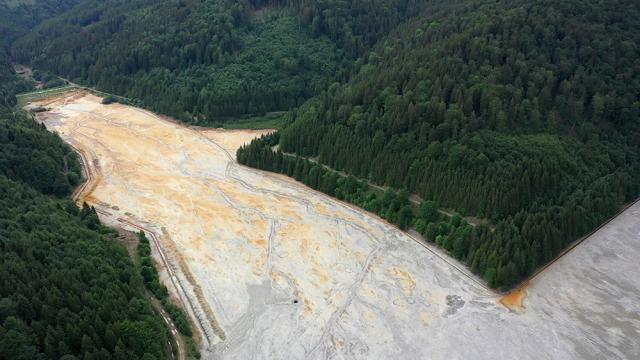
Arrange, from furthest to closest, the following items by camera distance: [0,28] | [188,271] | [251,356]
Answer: [0,28], [188,271], [251,356]

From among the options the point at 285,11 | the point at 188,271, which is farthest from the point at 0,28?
the point at 188,271

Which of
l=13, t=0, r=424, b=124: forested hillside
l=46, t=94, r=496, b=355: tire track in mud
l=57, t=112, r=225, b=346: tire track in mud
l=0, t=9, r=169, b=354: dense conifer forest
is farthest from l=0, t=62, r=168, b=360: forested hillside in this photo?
l=13, t=0, r=424, b=124: forested hillside

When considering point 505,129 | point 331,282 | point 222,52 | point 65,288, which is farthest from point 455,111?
point 222,52

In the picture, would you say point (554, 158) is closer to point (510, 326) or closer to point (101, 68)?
point (510, 326)

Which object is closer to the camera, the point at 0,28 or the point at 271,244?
the point at 271,244

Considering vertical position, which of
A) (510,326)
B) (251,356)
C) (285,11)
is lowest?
(251,356)

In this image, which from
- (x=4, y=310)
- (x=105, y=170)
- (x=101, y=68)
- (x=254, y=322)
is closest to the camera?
(x=4, y=310)

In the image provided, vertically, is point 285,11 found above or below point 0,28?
above

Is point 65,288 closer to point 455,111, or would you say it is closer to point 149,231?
point 149,231
